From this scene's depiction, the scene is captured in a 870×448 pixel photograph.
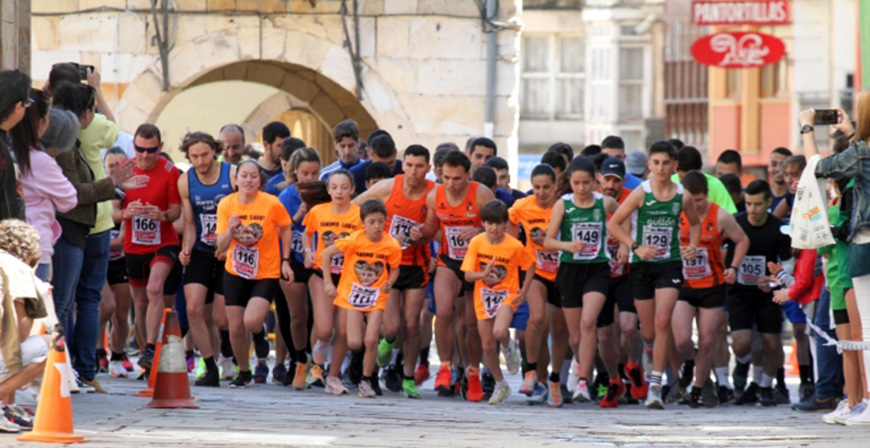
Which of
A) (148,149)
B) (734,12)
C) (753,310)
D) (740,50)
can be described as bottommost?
(753,310)

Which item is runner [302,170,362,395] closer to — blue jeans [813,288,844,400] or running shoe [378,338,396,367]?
running shoe [378,338,396,367]

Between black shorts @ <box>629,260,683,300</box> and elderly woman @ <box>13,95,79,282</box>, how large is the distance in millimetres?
4399

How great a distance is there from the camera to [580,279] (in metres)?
12.2

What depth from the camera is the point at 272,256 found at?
12328 millimetres

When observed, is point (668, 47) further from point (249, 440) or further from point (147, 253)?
point (249, 440)

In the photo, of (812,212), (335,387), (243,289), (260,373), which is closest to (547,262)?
(335,387)

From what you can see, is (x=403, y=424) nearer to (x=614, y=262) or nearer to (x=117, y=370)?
(x=614, y=262)

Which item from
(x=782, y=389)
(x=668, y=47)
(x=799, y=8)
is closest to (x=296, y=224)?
(x=782, y=389)

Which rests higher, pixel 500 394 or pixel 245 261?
pixel 245 261

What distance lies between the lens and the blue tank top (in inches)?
493

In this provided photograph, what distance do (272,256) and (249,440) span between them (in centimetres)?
390

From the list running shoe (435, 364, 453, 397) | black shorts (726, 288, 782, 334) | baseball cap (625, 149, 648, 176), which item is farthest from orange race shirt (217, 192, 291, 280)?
black shorts (726, 288, 782, 334)

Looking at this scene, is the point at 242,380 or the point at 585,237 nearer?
the point at 585,237

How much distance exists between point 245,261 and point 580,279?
2467mm
